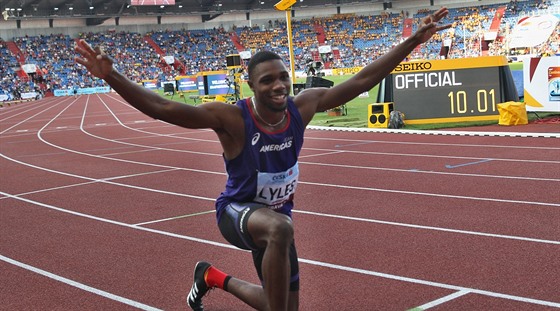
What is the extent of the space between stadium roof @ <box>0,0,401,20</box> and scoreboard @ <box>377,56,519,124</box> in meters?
46.3

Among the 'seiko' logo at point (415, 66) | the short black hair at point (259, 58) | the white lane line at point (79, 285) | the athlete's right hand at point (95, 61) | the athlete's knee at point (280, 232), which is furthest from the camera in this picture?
the 'seiko' logo at point (415, 66)

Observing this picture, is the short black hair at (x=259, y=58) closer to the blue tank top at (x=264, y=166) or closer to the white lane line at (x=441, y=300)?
the blue tank top at (x=264, y=166)

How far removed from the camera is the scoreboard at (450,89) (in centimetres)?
1523

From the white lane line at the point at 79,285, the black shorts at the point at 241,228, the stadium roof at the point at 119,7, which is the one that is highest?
the stadium roof at the point at 119,7

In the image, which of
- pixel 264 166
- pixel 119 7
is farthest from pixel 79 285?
pixel 119 7

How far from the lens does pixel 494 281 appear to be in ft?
14.8

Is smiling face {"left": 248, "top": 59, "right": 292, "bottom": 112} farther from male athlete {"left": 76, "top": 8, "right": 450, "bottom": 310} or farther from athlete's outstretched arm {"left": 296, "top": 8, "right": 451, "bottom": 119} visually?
athlete's outstretched arm {"left": 296, "top": 8, "right": 451, "bottom": 119}

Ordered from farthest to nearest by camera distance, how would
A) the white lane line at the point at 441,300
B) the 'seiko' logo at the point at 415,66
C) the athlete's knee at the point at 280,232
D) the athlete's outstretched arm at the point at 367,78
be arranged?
the 'seiko' logo at the point at 415,66 → the white lane line at the point at 441,300 → the athlete's outstretched arm at the point at 367,78 → the athlete's knee at the point at 280,232

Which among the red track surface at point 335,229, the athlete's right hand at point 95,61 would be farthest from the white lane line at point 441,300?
the athlete's right hand at point 95,61

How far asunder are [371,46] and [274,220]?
244 feet

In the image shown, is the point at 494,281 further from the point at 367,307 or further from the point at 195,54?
the point at 195,54

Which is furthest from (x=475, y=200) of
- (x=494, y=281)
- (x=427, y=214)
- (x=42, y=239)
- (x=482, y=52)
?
(x=482, y=52)

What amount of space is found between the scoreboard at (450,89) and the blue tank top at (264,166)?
1284 cm

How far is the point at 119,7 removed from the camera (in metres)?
74.8
